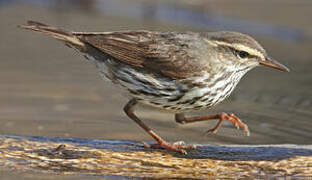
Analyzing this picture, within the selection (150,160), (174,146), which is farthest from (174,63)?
(150,160)

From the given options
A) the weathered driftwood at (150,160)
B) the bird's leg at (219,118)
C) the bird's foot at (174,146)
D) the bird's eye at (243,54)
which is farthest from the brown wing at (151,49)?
the weathered driftwood at (150,160)

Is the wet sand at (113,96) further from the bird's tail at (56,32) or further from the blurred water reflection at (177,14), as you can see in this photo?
the bird's tail at (56,32)

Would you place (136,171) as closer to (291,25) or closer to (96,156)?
(96,156)

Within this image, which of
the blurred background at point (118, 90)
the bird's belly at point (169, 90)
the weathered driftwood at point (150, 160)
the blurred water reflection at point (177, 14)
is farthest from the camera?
the blurred water reflection at point (177, 14)

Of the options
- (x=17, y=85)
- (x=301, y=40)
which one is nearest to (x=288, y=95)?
(x=301, y=40)

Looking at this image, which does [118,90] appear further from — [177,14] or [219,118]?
[177,14]

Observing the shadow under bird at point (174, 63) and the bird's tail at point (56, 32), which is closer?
the shadow under bird at point (174, 63)
